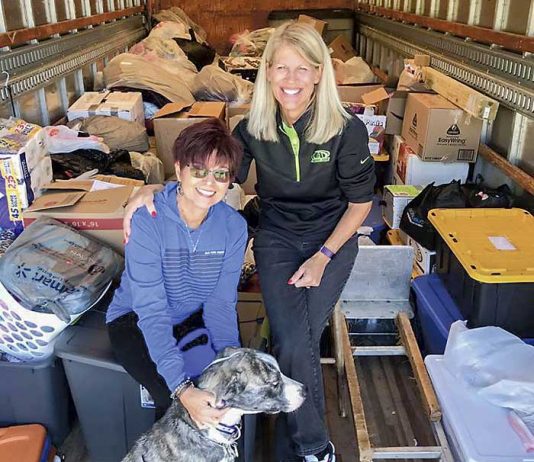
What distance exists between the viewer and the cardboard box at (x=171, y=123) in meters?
3.56

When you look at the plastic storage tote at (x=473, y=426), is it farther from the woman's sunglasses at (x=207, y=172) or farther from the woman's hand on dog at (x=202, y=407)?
the woman's sunglasses at (x=207, y=172)

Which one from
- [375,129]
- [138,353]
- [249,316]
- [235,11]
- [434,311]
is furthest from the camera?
[235,11]

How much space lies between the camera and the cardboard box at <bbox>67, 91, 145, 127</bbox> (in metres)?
3.56

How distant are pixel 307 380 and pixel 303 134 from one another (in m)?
0.79

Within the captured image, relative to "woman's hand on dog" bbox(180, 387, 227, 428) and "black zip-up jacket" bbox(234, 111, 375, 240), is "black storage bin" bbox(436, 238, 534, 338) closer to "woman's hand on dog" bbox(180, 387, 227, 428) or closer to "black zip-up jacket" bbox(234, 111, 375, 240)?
"black zip-up jacket" bbox(234, 111, 375, 240)

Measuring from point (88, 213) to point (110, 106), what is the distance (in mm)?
1668

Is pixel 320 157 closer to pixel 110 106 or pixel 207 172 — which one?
pixel 207 172

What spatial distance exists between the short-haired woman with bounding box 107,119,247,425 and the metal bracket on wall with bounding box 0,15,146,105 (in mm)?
1513

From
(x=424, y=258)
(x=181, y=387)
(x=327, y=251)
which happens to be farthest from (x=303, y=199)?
(x=424, y=258)

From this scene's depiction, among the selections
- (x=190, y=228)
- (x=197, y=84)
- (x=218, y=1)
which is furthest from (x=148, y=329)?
(x=218, y=1)

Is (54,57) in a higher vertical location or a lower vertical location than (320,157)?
higher

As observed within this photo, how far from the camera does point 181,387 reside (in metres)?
1.48

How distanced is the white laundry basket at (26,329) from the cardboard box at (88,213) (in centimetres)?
39

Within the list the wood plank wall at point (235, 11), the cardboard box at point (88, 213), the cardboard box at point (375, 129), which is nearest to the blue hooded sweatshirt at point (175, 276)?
the cardboard box at point (88, 213)
